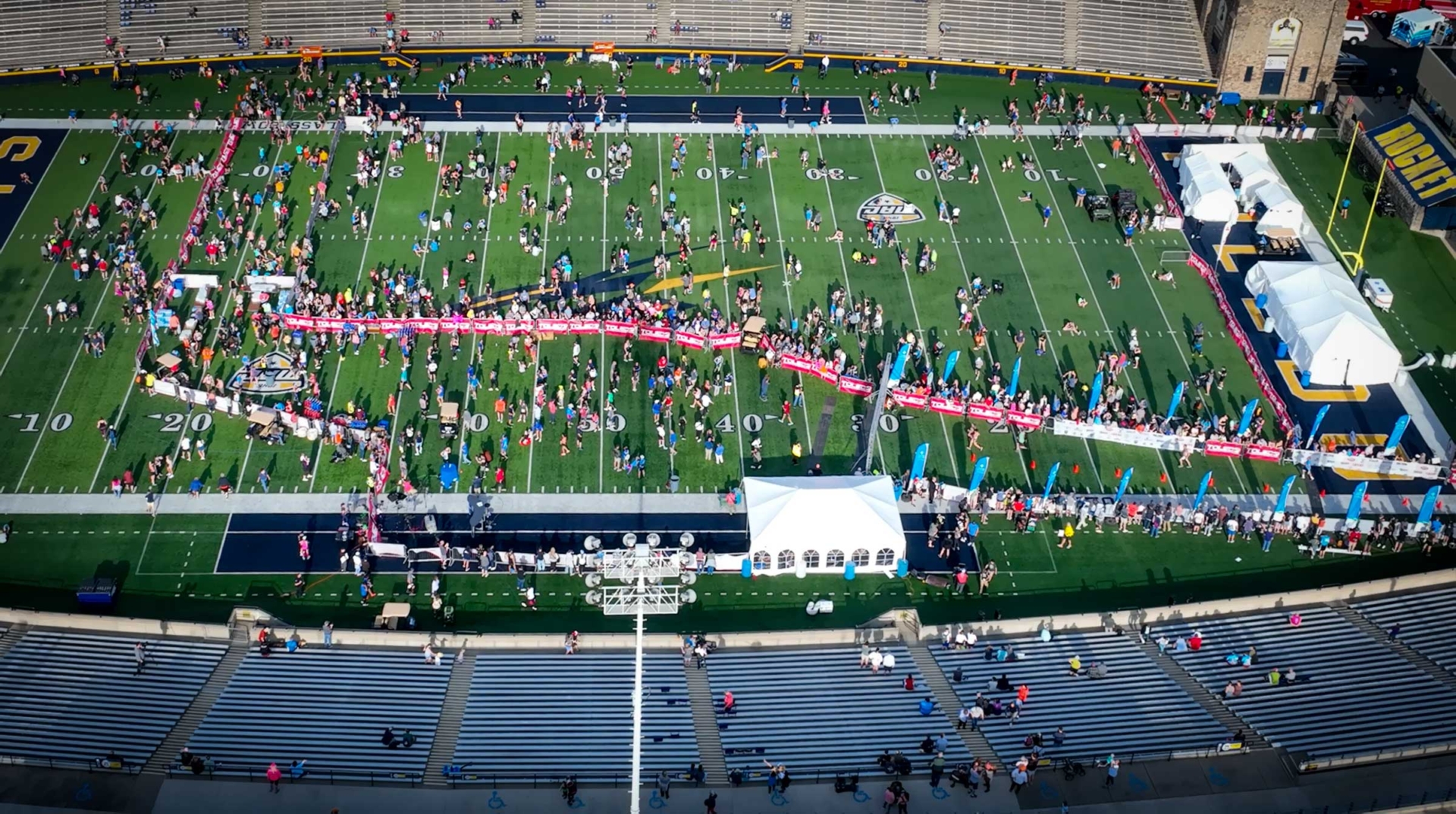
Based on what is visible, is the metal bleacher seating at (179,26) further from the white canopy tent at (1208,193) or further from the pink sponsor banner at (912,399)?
the white canopy tent at (1208,193)

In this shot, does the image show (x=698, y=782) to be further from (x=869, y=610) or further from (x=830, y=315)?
(x=830, y=315)

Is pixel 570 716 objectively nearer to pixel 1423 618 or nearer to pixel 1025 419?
pixel 1025 419

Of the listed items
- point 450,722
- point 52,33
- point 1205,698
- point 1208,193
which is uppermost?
point 1208,193

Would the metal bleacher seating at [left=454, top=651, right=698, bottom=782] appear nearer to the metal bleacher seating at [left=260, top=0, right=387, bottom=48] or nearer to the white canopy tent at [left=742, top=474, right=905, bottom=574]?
the white canopy tent at [left=742, top=474, right=905, bottom=574]

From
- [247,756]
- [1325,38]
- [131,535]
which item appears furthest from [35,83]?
[1325,38]

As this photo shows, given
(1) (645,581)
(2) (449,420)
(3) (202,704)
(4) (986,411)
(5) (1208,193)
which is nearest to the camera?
(3) (202,704)

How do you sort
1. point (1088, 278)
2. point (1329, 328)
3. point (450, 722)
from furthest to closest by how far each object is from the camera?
1. point (1088, 278)
2. point (1329, 328)
3. point (450, 722)

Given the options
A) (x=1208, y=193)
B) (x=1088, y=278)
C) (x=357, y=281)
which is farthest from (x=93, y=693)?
(x=1208, y=193)
